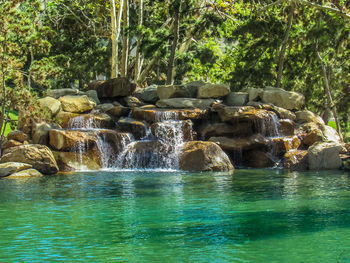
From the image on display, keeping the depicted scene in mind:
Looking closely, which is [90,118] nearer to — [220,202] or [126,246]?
[220,202]

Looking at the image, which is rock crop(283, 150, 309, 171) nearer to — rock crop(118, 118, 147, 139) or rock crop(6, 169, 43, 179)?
rock crop(118, 118, 147, 139)

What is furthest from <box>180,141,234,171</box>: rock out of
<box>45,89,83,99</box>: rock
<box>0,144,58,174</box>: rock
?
<box>45,89,83,99</box>: rock

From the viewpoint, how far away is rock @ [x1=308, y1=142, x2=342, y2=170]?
750 inches

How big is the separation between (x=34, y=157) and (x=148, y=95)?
10765 mm

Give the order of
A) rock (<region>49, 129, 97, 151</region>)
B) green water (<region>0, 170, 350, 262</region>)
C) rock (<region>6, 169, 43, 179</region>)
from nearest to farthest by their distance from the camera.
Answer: green water (<region>0, 170, 350, 262</region>) → rock (<region>6, 169, 43, 179</region>) → rock (<region>49, 129, 97, 151</region>)

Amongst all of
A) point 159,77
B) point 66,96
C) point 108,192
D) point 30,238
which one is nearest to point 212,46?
point 159,77

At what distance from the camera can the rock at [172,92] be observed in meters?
26.3

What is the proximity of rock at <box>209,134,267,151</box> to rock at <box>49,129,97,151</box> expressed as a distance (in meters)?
4.99

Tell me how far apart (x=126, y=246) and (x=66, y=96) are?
1887cm

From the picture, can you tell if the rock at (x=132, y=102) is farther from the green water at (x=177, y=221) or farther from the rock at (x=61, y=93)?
the green water at (x=177, y=221)

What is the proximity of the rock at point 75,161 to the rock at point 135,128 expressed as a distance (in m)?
2.51

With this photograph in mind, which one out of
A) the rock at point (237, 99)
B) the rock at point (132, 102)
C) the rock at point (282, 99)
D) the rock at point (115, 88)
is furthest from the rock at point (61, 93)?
the rock at point (282, 99)

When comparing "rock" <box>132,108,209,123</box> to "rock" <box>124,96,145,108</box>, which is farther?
"rock" <box>124,96,145,108</box>

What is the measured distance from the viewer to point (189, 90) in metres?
27.1
